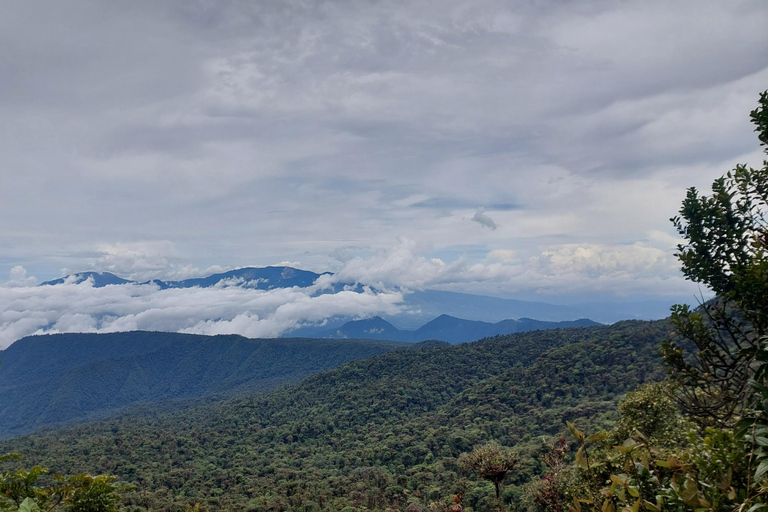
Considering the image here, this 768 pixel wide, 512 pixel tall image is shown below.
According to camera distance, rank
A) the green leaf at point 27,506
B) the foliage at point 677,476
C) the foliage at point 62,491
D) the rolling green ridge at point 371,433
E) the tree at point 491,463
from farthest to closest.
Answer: the rolling green ridge at point 371,433, the tree at point 491,463, the foliage at point 62,491, the green leaf at point 27,506, the foliage at point 677,476

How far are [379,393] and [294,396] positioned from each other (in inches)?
1318

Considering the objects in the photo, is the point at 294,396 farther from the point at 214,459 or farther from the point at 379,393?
the point at 214,459

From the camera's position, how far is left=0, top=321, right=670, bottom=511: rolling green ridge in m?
57.1

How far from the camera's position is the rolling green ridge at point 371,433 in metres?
57.1

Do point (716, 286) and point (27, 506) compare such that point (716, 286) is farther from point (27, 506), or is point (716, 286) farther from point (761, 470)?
point (27, 506)

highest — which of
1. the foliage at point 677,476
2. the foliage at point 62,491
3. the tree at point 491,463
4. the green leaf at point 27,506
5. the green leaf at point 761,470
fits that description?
the green leaf at point 761,470

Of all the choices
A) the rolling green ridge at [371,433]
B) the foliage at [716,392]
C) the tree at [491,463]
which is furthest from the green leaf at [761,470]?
the rolling green ridge at [371,433]

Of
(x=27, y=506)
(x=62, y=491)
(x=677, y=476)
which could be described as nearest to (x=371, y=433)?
(x=62, y=491)

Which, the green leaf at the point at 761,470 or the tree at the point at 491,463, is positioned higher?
the green leaf at the point at 761,470

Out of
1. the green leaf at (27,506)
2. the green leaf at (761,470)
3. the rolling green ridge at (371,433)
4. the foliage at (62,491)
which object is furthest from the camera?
the rolling green ridge at (371,433)

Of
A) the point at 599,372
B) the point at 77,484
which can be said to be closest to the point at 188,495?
the point at 77,484

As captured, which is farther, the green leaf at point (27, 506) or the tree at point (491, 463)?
the tree at point (491, 463)

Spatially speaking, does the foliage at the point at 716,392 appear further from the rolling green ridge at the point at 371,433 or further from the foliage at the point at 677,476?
the rolling green ridge at the point at 371,433

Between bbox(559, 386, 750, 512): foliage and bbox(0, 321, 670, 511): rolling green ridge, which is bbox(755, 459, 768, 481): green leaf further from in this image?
bbox(0, 321, 670, 511): rolling green ridge
